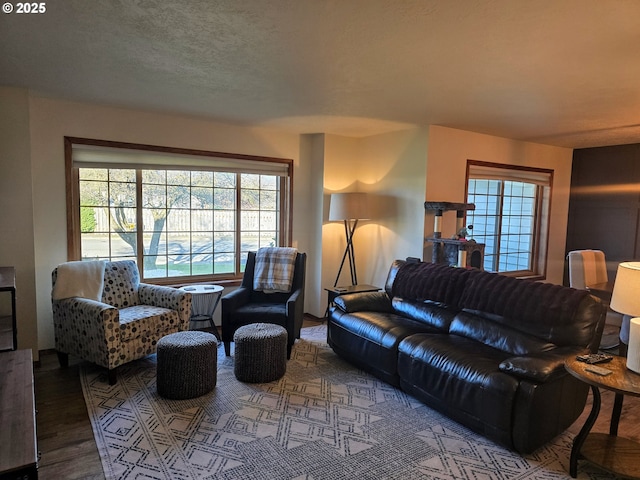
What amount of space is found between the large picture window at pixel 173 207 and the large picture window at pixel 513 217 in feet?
8.41

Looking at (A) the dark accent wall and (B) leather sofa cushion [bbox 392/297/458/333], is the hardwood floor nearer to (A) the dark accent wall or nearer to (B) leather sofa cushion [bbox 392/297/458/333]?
(B) leather sofa cushion [bbox 392/297/458/333]

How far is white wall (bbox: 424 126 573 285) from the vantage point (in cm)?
452

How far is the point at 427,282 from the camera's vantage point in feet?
11.9

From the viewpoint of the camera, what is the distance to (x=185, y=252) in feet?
15.2

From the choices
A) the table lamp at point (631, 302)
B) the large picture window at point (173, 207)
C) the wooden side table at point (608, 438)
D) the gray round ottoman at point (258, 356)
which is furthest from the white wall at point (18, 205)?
the table lamp at point (631, 302)

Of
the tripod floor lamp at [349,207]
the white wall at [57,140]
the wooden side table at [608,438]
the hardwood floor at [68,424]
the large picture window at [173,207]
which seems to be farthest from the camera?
the tripod floor lamp at [349,207]

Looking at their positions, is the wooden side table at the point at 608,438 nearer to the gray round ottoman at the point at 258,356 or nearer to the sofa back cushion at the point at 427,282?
the sofa back cushion at the point at 427,282

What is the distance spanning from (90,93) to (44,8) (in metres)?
1.65

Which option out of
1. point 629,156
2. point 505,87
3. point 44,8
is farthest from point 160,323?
point 629,156

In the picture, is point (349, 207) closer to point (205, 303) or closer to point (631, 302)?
point (205, 303)

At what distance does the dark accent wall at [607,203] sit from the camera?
534 centimetres

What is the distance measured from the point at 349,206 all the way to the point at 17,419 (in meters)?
3.57

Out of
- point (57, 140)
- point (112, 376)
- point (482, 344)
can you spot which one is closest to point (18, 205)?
point (57, 140)

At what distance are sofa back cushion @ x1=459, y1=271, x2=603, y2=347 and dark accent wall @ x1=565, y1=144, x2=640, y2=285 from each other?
3.41m
